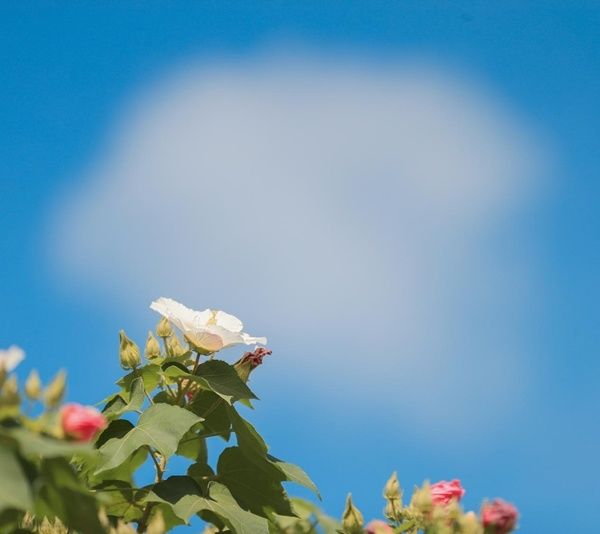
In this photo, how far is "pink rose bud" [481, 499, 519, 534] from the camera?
6.60 feet

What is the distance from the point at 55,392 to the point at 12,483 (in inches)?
12.1

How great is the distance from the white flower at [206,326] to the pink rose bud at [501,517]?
4.82ft

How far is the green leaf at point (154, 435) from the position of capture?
2807 millimetres

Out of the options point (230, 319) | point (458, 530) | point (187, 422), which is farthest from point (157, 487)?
point (458, 530)

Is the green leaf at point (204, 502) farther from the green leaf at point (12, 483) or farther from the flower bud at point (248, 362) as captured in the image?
the green leaf at point (12, 483)

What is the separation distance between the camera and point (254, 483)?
9.90ft

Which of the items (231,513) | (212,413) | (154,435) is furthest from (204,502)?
(212,413)

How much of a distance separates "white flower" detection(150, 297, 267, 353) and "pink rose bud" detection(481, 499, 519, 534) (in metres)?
1.47

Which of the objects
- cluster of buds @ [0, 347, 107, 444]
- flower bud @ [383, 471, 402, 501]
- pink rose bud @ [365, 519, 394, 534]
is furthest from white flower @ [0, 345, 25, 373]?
flower bud @ [383, 471, 402, 501]

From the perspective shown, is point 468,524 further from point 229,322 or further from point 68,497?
point 229,322

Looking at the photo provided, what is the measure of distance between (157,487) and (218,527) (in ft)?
0.90

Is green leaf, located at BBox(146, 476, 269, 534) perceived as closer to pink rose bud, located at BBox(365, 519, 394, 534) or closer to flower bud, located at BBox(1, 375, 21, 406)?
pink rose bud, located at BBox(365, 519, 394, 534)

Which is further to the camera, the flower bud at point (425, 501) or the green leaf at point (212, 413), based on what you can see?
the green leaf at point (212, 413)

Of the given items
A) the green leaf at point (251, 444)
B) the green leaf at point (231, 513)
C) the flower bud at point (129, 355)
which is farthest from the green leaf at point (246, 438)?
the flower bud at point (129, 355)
